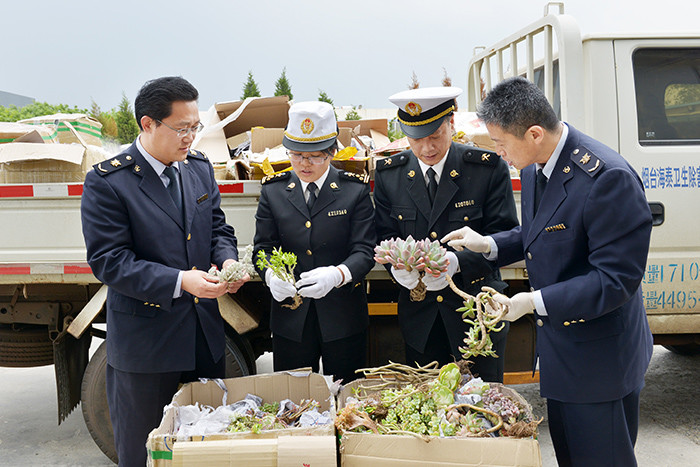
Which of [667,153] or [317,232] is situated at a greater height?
[667,153]

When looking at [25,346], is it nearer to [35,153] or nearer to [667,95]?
[35,153]

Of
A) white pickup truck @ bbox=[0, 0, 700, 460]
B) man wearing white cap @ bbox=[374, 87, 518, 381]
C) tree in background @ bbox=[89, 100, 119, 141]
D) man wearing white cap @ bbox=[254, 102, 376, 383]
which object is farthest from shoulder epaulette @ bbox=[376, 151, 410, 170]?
tree in background @ bbox=[89, 100, 119, 141]

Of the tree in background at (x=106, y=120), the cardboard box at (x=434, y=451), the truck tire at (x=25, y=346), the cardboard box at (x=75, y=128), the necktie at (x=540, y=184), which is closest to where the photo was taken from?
the cardboard box at (x=434, y=451)

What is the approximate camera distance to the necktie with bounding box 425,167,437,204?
2.60 m

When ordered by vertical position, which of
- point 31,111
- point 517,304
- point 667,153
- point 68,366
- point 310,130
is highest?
point 31,111

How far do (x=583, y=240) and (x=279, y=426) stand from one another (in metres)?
1.24

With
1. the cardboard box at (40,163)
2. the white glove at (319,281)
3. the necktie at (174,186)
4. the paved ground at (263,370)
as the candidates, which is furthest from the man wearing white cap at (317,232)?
the paved ground at (263,370)

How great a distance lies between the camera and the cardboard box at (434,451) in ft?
5.86

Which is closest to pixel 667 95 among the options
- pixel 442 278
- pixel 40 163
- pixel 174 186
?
pixel 442 278

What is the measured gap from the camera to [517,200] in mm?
3137

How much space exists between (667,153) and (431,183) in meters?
1.57

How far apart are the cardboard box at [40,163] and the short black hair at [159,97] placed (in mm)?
1035

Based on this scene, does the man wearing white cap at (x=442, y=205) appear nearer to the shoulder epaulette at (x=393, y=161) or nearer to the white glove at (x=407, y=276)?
the shoulder epaulette at (x=393, y=161)

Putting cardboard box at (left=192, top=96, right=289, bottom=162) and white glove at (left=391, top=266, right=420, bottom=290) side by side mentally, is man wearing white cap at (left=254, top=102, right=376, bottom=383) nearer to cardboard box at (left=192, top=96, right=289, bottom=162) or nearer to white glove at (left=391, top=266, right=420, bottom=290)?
white glove at (left=391, top=266, right=420, bottom=290)
